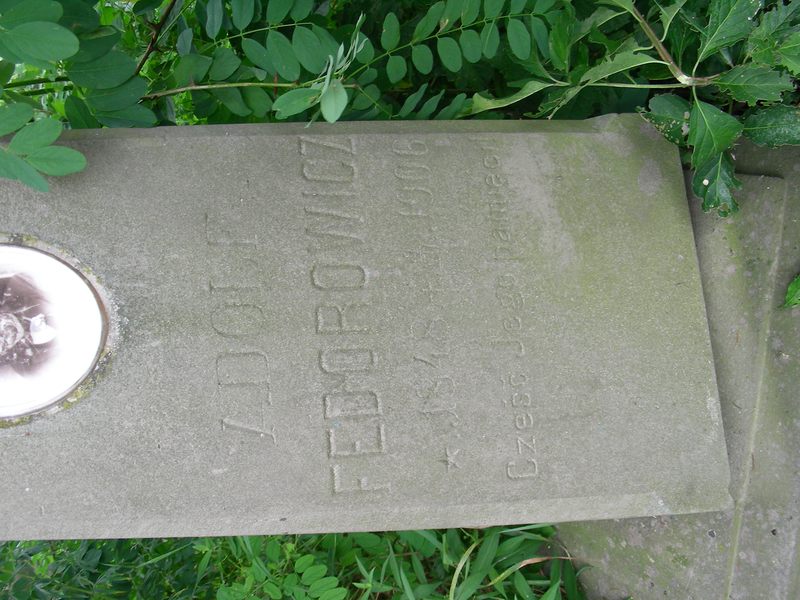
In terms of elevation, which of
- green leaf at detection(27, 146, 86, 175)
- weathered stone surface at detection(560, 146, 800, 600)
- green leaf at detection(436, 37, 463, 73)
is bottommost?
weathered stone surface at detection(560, 146, 800, 600)

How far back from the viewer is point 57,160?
1.63 m

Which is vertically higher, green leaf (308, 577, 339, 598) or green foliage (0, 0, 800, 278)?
green foliage (0, 0, 800, 278)

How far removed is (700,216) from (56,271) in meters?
Result: 1.80

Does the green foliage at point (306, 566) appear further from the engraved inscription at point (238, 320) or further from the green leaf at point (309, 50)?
the green leaf at point (309, 50)

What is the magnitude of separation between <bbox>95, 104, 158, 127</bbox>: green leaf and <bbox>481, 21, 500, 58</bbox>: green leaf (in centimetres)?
94

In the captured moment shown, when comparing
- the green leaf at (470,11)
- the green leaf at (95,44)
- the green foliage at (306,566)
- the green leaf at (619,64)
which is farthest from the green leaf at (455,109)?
the green foliage at (306,566)

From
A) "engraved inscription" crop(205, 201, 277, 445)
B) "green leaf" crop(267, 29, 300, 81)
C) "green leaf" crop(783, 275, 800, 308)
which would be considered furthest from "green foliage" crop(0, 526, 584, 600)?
"green leaf" crop(267, 29, 300, 81)

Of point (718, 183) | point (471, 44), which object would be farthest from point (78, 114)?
point (718, 183)

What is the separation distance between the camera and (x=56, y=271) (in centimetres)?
170

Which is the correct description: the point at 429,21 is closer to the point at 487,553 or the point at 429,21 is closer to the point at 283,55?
the point at 283,55

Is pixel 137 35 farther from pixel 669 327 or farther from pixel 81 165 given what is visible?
pixel 669 327

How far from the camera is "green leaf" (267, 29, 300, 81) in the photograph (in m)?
1.87

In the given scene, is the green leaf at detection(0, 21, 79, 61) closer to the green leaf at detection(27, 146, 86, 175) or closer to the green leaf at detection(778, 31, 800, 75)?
the green leaf at detection(27, 146, 86, 175)

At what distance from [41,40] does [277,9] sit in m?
0.62
